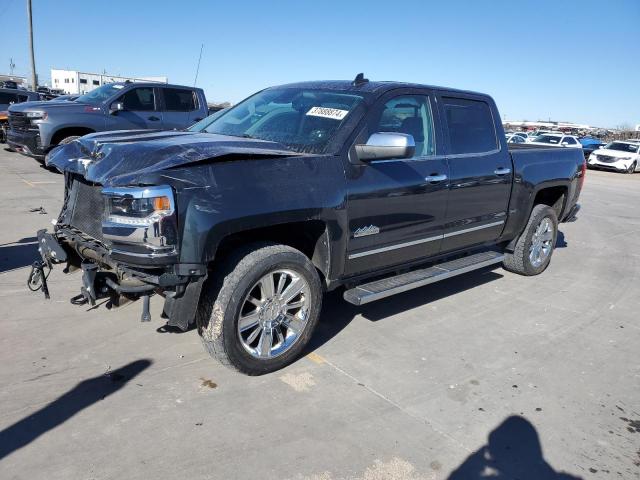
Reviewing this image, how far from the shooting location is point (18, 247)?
5.91m

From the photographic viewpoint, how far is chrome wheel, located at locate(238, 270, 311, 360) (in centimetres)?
340

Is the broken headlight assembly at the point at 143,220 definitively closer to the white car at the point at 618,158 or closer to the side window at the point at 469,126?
the side window at the point at 469,126

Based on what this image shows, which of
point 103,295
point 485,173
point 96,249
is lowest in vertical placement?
point 103,295

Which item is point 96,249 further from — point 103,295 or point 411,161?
point 411,161

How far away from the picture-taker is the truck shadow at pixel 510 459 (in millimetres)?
2691

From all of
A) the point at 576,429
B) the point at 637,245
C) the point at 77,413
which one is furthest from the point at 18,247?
the point at 637,245

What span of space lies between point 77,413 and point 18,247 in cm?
370

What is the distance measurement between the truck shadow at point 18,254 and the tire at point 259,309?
10.1ft

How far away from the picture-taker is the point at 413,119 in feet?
14.5

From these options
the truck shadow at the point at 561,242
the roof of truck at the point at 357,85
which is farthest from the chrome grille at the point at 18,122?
the truck shadow at the point at 561,242

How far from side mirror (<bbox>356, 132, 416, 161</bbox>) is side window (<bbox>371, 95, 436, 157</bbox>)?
429 mm

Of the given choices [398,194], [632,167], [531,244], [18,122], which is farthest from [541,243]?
[632,167]

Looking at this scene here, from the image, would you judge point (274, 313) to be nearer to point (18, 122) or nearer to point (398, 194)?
point (398, 194)

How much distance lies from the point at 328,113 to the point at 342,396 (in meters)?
2.13
